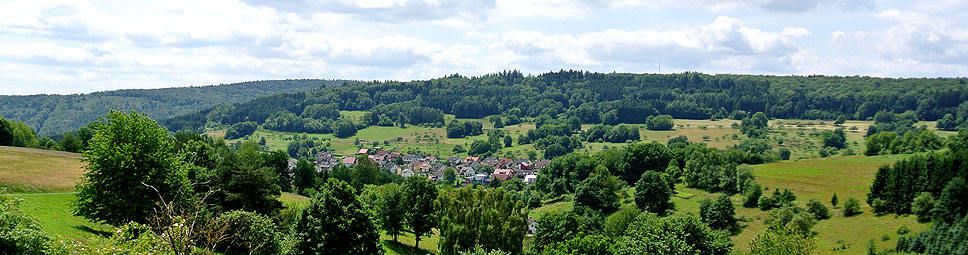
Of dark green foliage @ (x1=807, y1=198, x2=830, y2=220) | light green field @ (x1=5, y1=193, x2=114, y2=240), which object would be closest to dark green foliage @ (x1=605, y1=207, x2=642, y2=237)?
dark green foliage @ (x1=807, y1=198, x2=830, y2=220)

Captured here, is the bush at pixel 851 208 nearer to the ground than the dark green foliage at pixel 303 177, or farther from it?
farther from it

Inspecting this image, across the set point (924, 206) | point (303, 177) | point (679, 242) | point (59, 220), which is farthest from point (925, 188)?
point (303, 177)

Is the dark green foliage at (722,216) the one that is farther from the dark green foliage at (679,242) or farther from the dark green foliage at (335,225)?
the dark green foliage at (335,225)

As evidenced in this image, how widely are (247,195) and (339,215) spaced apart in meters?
9.23

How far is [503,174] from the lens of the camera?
15638cm

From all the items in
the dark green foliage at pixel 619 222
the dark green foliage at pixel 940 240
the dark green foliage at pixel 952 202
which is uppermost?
the dark green foliage at pixel 952 202

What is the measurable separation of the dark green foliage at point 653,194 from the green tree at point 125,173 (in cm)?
6432

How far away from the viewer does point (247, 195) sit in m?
38.6

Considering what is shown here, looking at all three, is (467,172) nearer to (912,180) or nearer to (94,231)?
(912,180)

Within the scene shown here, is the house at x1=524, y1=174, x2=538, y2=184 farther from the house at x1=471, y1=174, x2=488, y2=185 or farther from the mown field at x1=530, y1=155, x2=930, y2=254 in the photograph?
the mown field at x1=530, y1=155, x2=930, y2=254

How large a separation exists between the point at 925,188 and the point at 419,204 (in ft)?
164

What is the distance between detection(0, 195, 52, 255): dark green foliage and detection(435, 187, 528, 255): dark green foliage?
23.1m

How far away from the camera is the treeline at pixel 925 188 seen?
5606 cm

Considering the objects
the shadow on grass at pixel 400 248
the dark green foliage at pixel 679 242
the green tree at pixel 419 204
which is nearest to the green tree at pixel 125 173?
the shadow on grass at pixel 400 248
